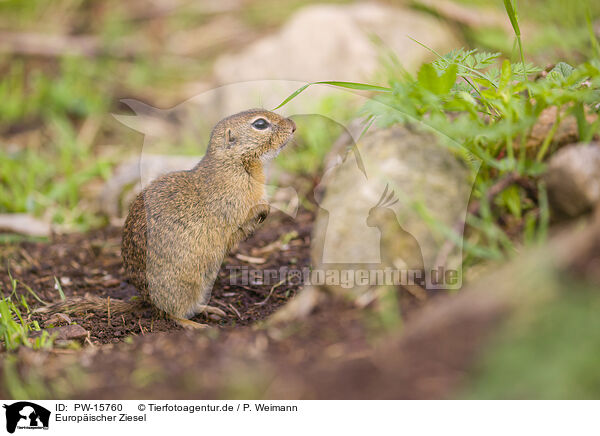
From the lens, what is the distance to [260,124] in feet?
11.0

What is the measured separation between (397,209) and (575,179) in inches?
28.8

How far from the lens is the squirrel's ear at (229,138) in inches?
131

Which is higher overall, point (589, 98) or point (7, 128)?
point (589, 98)

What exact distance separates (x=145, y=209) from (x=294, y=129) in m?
1.02

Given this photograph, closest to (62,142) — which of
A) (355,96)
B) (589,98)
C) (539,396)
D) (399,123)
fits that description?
(355,96)

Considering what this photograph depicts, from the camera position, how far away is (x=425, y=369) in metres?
1.75

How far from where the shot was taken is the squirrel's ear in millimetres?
3329

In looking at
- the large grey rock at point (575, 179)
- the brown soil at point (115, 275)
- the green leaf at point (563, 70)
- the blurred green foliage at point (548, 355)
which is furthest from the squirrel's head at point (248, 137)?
the blurred green foliage at point (548, 355)
